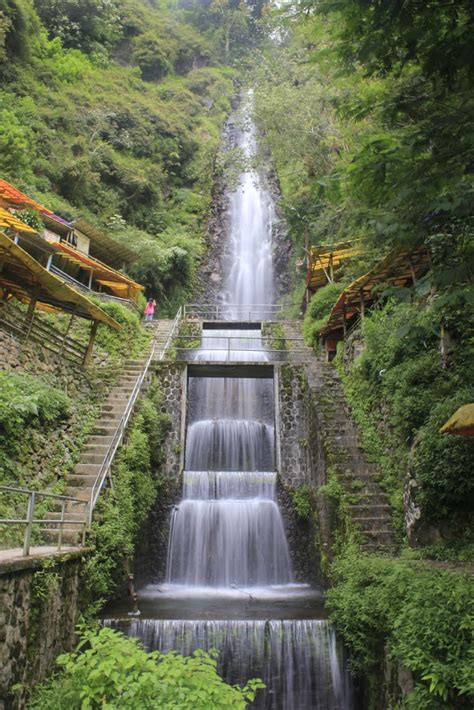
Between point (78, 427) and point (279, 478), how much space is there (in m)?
5.45

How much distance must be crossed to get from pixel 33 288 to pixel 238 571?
8158 mm

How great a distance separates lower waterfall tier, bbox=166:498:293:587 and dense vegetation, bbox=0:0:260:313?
51.5 feet

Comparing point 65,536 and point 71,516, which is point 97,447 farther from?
point 65,536

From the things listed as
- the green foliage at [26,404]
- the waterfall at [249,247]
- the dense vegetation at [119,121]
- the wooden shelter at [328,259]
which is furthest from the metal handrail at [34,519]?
the waterfall at [249,247]

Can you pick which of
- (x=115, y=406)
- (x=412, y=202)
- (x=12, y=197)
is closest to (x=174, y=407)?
(x=115, y=406)

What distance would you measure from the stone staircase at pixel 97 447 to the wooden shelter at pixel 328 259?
7386 millimetres

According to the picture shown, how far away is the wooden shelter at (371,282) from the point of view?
1234 cm

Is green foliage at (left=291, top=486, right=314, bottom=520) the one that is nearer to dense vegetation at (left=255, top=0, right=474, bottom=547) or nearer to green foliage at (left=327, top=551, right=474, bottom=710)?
dense vegetation at (left=255, top=0, right=474, bottom=547)

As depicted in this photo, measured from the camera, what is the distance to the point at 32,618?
573cm

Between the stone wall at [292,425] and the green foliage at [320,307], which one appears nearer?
the stone wall at [292,425]

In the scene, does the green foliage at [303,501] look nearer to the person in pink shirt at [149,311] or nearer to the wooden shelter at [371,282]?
the wooden shelter at [371,282]

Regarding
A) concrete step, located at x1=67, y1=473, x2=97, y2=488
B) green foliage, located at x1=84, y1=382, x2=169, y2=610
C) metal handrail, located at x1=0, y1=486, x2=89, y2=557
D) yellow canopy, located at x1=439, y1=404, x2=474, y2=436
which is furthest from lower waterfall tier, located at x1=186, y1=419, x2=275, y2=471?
yellow canopy, located at x1=439, y1=404, x2=474, y2=436

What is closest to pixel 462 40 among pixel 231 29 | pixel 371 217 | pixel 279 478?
pixel 371 217

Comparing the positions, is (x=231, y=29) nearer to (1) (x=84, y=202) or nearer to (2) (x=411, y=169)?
(1) (x=84, y=202)
